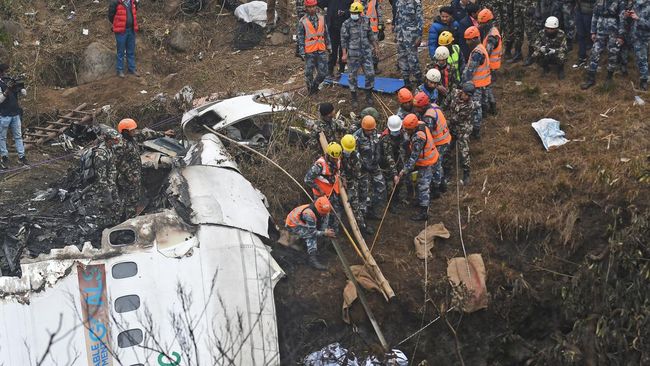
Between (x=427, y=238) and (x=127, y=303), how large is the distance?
3.87m

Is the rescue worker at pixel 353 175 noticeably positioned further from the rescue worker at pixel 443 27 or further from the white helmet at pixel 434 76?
the rescue worker at pixel 443 27

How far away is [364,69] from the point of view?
38.9 feet

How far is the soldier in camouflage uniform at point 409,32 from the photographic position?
1198 centimetres

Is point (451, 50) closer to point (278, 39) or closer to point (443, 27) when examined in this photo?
point (443, 27)

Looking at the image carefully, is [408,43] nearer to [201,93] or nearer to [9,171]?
[201,93]

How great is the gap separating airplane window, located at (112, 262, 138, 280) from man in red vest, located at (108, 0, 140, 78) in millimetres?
7700

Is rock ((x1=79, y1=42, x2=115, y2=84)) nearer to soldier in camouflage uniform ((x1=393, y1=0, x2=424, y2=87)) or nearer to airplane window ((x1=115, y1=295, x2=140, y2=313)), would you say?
soldier in camouflage uniform ((x1=393, y1=0, x2=424, y2=87))

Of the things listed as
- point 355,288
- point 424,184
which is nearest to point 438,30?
point 424,184

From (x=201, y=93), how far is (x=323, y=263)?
5.60 metres

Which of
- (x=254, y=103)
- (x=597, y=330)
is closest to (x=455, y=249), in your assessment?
(x=597, y=330)

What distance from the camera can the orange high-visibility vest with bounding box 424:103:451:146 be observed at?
980 centimetres

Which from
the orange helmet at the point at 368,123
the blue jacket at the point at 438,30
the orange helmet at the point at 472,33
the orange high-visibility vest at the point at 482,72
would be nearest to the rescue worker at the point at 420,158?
the orange helmet at the point at 368,123

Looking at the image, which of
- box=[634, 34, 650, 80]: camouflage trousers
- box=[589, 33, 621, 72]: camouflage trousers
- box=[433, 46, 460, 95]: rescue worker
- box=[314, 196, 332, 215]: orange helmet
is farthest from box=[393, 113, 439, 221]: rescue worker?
box=[634, 34, 650, 80]: camouflage trousers

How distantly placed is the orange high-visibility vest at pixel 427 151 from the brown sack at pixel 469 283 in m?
1.24
